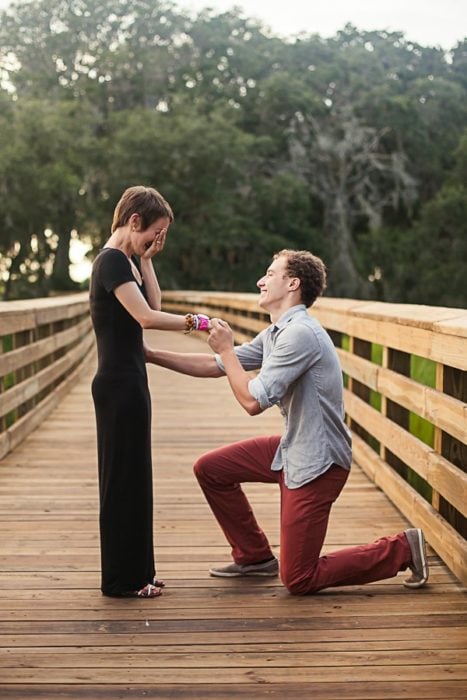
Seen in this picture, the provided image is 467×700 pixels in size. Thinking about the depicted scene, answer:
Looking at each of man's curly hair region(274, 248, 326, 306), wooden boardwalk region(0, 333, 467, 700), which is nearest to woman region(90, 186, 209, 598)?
wooden boardwalk region(0, 333, 467, 700)

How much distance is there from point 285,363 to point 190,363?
622mm

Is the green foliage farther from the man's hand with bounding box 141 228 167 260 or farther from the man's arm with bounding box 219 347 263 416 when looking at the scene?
the man's arm with bounding box 219 347 263 416

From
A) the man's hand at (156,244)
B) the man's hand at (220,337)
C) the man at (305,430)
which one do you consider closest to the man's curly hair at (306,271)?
the man at (305,430)

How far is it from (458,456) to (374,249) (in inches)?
1442

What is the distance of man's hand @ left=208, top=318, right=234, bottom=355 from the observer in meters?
3.81

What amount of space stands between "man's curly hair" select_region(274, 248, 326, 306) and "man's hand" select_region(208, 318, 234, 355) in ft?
1.04

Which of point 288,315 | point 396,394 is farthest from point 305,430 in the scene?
point 396,394

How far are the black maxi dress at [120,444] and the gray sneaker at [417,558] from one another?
95 centimetres

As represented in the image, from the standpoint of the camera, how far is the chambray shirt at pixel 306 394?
3.79 metres

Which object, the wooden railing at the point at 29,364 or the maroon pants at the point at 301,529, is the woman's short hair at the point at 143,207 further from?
the wooden railing at the point at 29,364

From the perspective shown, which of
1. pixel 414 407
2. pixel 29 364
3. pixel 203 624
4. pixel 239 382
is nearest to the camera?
pixel 203 624

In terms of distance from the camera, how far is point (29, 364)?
791 cm

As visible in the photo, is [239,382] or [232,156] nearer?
[239,382]

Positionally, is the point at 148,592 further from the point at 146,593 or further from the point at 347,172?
the point at 347,172
